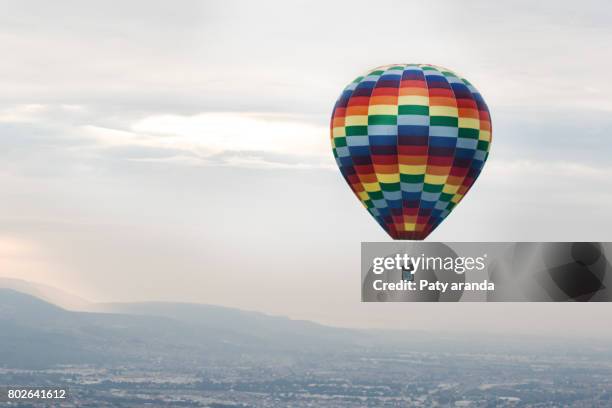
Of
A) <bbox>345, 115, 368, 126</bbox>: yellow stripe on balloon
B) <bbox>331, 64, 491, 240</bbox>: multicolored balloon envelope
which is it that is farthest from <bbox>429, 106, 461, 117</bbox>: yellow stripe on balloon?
A: <bbox>345, 115, 368, 126</bbox>: yellow stripe on balloon

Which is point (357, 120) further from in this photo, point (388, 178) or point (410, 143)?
point (388, 178)

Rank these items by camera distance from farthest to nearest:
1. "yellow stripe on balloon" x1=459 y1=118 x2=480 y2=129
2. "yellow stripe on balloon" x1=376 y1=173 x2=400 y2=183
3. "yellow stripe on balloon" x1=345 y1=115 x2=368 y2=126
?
"yellow stripe on balloon" x1=459 y1=118 x2=480 y2=129
"yellow stripe on balloon" x1=345 y1=115 x2=368 y2=126
"yellow stripe on balloon" x1=376 y1=173 x2=400 y2=183

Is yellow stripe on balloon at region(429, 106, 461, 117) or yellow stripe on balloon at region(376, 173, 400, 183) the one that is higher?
yellow stripe on balloon at region(429, 106, 461, 117)

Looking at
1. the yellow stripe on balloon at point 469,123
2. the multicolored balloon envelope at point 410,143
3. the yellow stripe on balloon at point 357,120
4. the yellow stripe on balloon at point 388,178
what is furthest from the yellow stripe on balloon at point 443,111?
the yellow stripe on balloon at point 388,178

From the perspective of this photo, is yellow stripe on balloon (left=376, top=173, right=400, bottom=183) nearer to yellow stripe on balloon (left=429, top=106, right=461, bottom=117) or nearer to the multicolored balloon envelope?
the multicolored balloon envelope

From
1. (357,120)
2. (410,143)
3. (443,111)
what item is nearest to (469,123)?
(443,111)

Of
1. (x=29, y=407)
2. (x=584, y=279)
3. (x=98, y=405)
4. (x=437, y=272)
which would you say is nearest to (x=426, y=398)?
(x=98, y=405)

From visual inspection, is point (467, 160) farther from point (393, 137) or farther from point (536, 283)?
point (536, 283)

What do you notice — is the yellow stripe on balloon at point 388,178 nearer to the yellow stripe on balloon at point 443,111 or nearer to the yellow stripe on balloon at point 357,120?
the yellow stripe on balloon at point 357,120
